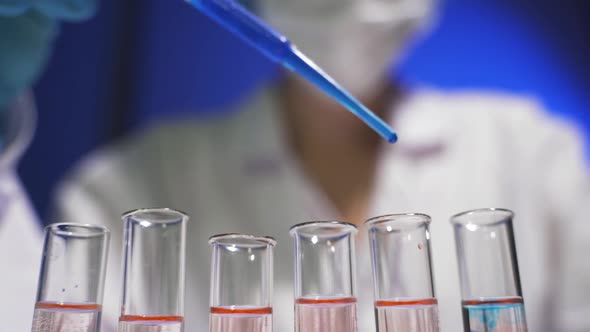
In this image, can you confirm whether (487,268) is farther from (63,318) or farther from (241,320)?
(63,318)

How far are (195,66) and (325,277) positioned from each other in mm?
1473

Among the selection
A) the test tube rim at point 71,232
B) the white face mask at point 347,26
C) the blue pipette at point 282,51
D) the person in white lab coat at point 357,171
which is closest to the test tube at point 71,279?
the test tube rim at point 71,232

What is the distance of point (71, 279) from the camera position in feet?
1.59

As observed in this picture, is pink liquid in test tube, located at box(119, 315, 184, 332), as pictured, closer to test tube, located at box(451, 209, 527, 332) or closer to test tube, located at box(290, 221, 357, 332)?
test tube, located at box(290, 221, 357, 332)

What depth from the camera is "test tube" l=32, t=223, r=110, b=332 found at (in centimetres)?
47

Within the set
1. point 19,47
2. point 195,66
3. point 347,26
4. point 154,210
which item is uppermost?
point 195,66

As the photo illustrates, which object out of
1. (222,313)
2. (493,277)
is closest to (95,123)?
(222,313)

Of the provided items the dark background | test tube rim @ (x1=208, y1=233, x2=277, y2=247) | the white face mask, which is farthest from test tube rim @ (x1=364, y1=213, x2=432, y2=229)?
the dark background

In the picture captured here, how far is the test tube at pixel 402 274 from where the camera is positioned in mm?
469

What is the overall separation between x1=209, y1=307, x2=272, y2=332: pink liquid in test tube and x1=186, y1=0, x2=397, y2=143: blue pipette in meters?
0.22

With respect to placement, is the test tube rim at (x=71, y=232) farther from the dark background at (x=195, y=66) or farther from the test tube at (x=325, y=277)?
the dark background at (x=195, y=66)

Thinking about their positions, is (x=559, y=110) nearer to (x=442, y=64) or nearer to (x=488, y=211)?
(x=442, y=64)

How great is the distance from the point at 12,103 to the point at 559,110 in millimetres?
1560

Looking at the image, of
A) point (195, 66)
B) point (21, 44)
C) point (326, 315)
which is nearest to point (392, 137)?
point (326, 315)
